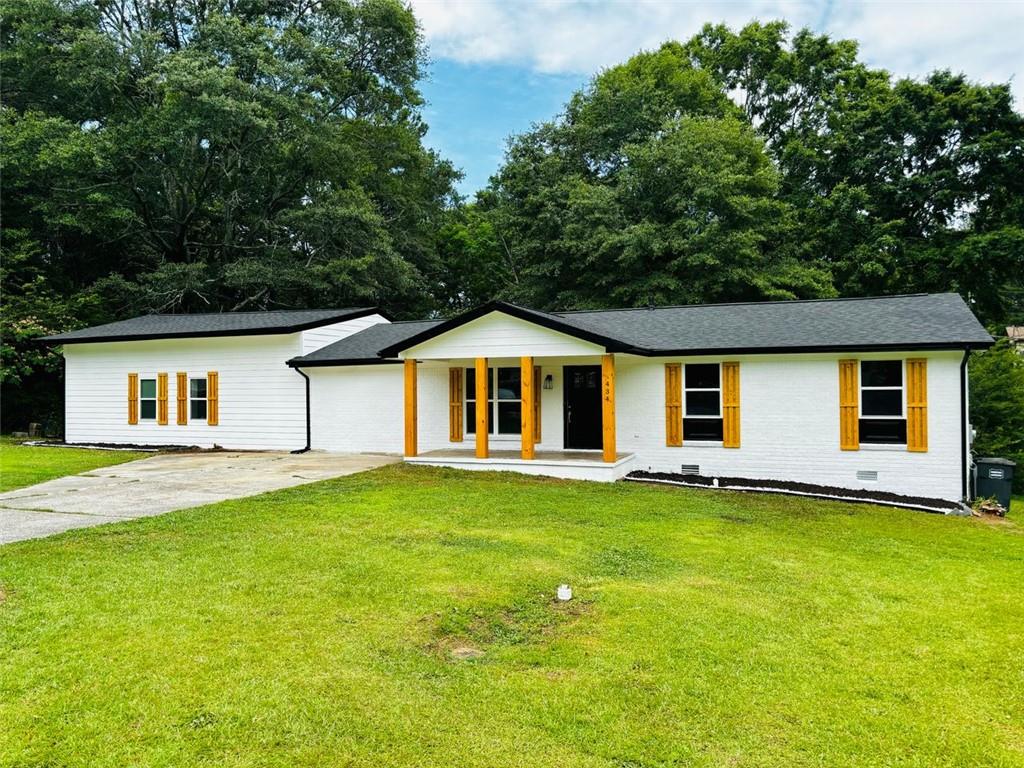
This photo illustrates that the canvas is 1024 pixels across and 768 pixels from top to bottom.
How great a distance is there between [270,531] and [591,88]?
25.3 m

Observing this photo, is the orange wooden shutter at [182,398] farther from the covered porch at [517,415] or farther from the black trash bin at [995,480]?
the black trash bin at [995,480]

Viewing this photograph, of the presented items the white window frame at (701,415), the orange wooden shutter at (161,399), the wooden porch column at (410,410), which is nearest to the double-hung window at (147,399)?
the orange wooden shutter at (161,399)

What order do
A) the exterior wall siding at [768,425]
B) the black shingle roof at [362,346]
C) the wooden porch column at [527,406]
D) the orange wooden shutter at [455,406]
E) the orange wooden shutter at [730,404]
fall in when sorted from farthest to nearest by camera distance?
the black shingle roof at [362,346] < the orange wooden shutter at [455,406] < the orange wooden shutter at [730,404] < the wooden porch column at [527,406] < the exterior wall siding at [768,425]

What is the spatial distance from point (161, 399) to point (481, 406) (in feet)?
30.5

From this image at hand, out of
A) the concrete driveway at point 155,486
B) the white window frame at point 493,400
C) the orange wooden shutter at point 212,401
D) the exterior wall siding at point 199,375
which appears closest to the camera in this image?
the concrete driveway at point 155,486

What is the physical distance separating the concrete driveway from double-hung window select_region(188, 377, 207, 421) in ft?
5.86

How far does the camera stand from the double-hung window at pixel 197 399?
635 inches

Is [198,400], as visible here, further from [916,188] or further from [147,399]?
[916,188]

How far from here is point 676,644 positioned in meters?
4.05

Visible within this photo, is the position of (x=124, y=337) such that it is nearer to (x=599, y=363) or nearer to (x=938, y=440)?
(x=599, y=363)

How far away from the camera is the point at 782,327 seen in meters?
12.5

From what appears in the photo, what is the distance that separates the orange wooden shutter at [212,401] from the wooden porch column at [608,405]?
32.6 feet

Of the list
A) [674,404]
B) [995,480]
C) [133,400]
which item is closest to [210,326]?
[133,400]

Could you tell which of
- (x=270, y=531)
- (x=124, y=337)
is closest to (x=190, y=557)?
(x=270, y=531)
